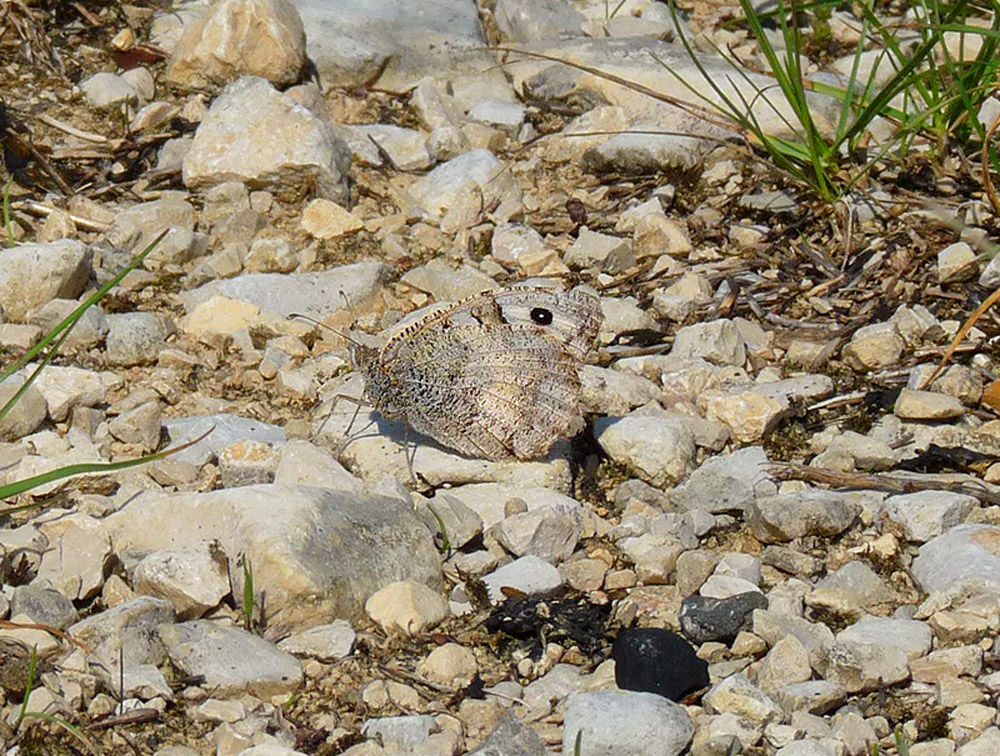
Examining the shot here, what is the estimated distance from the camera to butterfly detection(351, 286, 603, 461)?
445cm

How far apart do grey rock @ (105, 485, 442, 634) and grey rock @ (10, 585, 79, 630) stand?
0.37 metres

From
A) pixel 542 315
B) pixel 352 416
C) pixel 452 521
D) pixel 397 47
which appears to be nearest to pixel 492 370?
pixel 542 315

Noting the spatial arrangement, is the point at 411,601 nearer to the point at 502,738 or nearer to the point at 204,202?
the point at 502,738

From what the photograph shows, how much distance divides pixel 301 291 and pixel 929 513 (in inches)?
105

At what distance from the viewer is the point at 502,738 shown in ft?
10.2

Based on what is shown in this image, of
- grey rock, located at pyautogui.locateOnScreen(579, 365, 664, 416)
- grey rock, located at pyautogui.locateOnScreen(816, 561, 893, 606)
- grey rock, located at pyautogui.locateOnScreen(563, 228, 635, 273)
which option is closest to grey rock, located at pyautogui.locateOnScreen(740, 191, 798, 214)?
grey rock, located at pyautogui.locateOnScreen(563, 228, 635, 273)

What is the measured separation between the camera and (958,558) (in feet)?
11.9

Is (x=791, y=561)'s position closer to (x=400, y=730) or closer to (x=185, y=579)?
(x=400, y=730)

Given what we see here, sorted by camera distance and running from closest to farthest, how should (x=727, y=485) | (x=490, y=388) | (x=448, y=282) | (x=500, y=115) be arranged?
1. (x=727, y=485)
2. (x=490, y=388)
3. (x=448, y=282)
4. (x=500, y=115)

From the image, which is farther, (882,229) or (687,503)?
(882,229)

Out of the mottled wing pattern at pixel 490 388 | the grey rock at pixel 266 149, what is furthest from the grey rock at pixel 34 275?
the mottled wing pattern at pixel 490 388

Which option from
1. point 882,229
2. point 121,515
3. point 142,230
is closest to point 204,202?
point 142,230

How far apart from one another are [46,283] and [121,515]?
1634mm

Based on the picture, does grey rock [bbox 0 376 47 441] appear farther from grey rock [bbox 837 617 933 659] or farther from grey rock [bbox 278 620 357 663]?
grey rock [bbox 837 617 933 659]
